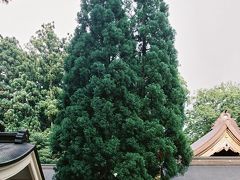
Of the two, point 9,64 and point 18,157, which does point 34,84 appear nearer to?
point 9,64

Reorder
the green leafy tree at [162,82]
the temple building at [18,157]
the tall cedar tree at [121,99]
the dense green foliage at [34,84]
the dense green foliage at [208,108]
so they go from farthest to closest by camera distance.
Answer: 1. the dense green foliage at [208,108]
2. the dense green foliage at [34,84]
3. the green leafy tree at [162,82]
4. the tall cedar tree at [121,99]
5. the temple building at [18,157]

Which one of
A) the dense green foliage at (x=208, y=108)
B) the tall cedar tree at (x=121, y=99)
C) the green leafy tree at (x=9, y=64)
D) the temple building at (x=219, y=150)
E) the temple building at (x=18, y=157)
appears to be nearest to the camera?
the temple building at (x=18, y=157)

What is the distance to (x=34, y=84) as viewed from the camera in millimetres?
21016

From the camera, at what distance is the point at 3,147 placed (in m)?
3.47

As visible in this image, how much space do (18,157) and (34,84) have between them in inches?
722

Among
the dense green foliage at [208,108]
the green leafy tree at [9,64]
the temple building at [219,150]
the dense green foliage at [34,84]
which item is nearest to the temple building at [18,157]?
the temple building at [219,150]

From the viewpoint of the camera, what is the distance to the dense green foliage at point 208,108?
84.7ft

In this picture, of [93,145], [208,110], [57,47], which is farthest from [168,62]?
[208,110]

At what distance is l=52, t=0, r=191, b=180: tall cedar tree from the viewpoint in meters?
7.13

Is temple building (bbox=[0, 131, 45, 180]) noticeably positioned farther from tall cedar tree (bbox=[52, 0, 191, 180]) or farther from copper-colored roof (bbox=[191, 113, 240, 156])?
copper-colored roof (bbox=[191, 113, 240, 156])

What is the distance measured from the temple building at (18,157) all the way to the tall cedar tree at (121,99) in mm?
2826

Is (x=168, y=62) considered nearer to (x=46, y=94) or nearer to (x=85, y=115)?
(x=85, y=115)

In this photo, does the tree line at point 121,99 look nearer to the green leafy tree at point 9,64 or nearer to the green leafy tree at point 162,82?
the green leafy tree at point 162,82

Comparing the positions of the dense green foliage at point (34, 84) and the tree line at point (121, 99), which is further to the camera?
the dense green foliage at point (34, 84)
